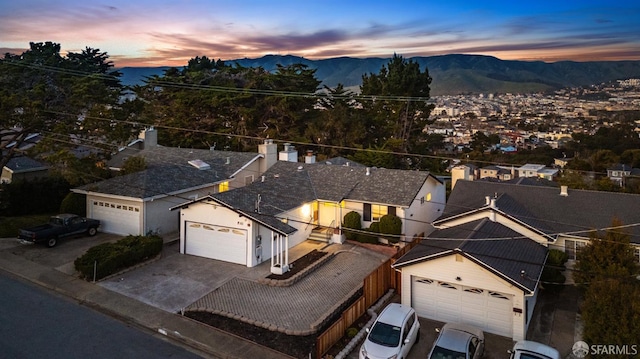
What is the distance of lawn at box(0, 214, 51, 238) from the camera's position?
73.8 ft

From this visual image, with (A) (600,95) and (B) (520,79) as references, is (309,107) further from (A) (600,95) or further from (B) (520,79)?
(B) (520,79)

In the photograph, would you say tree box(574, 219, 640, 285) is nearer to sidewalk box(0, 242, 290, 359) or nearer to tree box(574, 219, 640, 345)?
tree box(574, 219, 640, 345)

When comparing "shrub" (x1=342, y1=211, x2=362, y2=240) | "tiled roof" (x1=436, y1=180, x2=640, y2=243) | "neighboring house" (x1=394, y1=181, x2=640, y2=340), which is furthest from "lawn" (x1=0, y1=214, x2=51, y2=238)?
"tiled roof" (x1=436, y1=180, x2=640, y2=243)

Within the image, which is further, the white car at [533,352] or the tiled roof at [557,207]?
the tiled roof at [557,207]

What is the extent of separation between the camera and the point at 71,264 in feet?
60.7

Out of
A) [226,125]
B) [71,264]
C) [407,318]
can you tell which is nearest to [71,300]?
[71,264]

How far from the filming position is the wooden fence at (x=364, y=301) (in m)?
12.4

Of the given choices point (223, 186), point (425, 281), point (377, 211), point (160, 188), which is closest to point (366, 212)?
point (377, 211)

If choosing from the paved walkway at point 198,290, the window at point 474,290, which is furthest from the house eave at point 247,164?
the window at point 474,290

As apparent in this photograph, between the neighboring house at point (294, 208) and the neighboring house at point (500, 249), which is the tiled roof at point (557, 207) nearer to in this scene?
the neighboring house at point (500, 249)

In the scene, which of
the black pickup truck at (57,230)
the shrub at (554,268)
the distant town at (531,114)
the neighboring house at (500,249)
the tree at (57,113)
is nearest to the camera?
the neighboring house at (500,249)

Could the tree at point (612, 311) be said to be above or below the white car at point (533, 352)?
above

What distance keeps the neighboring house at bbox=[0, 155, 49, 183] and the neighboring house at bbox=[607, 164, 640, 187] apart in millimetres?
64201

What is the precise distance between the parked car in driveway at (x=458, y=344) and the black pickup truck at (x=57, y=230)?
19080 millimetres
